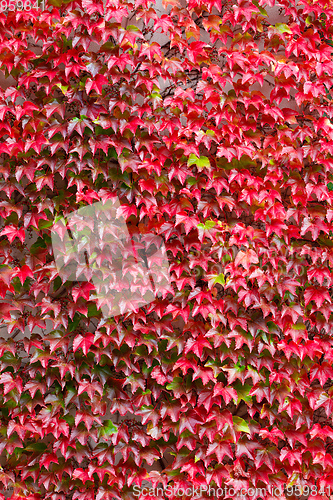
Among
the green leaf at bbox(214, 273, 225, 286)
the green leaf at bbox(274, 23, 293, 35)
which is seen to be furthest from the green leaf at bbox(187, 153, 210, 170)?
the green leaf at bbox(274, 23, 293, 35)

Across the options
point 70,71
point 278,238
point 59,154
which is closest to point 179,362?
point 278,238

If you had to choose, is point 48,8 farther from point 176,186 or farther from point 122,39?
point 176,186

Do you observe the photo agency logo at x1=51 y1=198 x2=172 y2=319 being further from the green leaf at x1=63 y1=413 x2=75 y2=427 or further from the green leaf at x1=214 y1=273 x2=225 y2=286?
the green leaf at x1=63 y1=413 x2=75 y2=427

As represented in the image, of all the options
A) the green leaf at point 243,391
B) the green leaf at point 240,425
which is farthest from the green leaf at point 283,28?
the green leaf at point 240,425

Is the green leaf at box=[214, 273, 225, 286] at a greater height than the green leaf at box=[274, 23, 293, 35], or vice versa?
the green leaf at box=[274, 23, 293, 35]

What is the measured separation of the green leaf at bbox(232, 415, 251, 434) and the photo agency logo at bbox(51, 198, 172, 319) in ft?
2.57

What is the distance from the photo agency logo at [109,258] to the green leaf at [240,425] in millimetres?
784

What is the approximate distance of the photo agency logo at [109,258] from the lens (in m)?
1.84

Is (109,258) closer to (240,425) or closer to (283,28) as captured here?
(240,425)

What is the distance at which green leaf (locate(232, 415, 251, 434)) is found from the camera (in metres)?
1.90

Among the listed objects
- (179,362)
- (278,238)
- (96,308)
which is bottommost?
(179,362)

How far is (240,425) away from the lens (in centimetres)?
191

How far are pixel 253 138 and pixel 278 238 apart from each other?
0.57 m

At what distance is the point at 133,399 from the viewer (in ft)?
6.24
